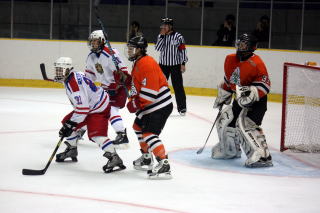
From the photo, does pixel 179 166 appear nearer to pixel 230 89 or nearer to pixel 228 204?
pixel 230 89

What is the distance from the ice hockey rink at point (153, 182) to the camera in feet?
12.9

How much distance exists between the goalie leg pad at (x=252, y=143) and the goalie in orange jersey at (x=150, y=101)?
32.7 inches

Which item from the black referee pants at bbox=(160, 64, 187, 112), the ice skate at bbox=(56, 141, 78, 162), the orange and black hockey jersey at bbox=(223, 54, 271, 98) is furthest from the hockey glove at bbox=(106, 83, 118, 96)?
the black referee pants at bbox=(160, 64, 187, 112)

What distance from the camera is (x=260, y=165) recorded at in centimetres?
521

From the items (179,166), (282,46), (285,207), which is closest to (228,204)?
(285,207)

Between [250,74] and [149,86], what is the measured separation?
107 cm

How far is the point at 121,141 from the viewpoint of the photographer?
19.2 ft

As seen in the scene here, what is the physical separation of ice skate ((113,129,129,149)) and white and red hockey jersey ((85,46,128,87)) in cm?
47

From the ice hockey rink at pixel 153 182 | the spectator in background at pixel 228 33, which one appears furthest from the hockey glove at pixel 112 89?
the spectator in background at pixel 228 33

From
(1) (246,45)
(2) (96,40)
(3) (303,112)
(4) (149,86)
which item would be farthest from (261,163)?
(2) (96,40)

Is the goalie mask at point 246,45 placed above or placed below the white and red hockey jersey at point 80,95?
above

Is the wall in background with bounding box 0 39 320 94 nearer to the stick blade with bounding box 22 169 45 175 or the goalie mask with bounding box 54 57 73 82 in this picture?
the goalie mask with bounding box 54 57 73 82

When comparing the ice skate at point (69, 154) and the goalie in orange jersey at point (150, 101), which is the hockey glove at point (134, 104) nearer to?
the goalie in orange jersey at point (150, 101)

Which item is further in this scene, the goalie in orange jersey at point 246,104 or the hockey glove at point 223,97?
the hockey glove at point 223,97
